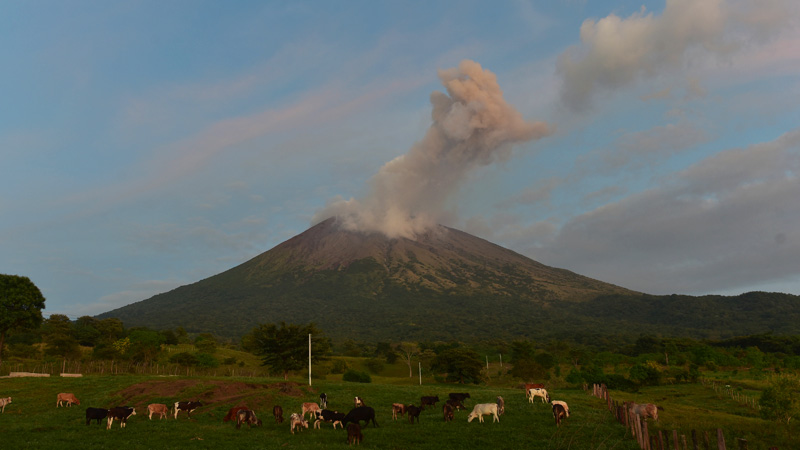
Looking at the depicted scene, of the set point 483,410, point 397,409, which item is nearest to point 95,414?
point 397,409

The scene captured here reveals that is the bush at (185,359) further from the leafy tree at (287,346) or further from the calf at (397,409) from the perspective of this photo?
the calf at (397,409)

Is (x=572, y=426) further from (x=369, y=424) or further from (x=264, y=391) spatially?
(x=264, y=391)

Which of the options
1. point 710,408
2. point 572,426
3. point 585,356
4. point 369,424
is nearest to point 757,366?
point 585,356

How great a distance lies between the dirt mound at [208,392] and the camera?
31.3 metres

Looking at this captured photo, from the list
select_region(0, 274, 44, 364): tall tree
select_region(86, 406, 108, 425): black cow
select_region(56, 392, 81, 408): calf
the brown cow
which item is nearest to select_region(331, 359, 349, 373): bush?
select_region(0, 274, 44, 364): tall tree

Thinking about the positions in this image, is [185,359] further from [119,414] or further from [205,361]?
[119,414]

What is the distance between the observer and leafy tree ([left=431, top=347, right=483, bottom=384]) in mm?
72250

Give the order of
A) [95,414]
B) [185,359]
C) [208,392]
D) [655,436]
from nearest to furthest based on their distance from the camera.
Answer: [655,436] < [95,414] < [208,392] < [185,359]

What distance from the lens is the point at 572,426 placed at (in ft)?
74.5

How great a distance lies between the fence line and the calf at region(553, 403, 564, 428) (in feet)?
9.70

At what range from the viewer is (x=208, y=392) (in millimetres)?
32969

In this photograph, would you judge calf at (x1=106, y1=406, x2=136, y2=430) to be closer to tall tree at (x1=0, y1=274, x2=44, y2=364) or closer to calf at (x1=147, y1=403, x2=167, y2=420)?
calf at (x1=147, y1=403, x2=167, y2=420)

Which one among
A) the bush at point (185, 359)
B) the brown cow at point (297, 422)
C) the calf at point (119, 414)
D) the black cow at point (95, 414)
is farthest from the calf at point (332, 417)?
the bush at point (185, 359)

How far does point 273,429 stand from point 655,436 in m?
18.2
